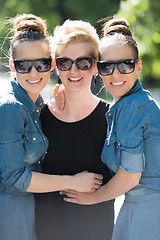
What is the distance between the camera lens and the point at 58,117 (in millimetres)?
3102

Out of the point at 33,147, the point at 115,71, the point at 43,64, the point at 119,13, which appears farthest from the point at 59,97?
the point at 119,13

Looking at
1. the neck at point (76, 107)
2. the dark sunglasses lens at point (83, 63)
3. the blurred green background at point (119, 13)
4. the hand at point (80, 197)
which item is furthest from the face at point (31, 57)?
the blurred green background at point (119, 13)

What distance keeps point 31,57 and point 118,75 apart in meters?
0.62

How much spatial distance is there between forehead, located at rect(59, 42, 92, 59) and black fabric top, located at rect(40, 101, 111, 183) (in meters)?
0.50

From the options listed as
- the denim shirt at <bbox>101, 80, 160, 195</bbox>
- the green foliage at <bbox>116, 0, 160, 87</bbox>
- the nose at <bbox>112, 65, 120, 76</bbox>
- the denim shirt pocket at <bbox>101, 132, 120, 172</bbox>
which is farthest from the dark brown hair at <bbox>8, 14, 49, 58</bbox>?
the green foliage at <bbox>116, 0, 160, 87</bbox>

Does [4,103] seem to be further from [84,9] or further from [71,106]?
[84,9]

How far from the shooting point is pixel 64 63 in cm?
283

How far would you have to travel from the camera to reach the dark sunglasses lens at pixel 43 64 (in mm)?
2684

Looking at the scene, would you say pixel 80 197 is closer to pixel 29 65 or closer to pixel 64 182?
pixel 64 182

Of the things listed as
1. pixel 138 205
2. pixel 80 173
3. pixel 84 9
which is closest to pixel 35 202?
pixel 80 173

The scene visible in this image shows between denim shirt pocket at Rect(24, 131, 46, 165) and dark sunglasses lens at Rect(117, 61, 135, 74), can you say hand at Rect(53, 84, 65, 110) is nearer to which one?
denim shirt pocket at Rect(24, 131, 46, 165)

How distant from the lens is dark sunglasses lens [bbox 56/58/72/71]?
2824 mm

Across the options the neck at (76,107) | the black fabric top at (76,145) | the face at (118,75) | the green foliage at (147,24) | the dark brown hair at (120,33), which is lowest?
the black fabric top at (76,145)

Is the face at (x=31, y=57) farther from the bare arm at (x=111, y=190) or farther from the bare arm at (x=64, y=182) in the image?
the bare arm at (x=111, y=190)
